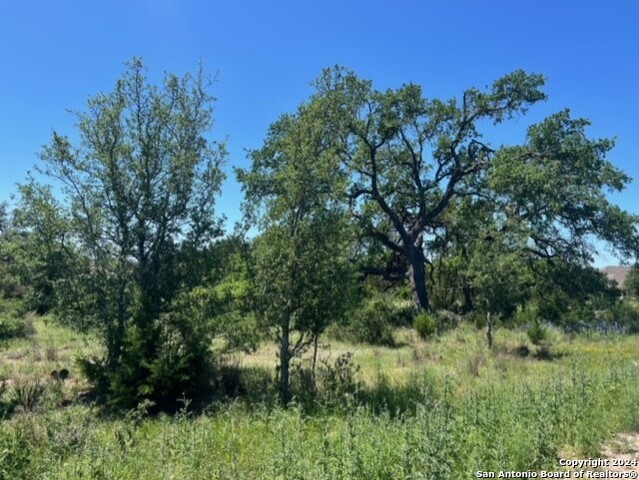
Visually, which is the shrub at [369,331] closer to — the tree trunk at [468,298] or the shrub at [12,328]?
the tree trunk at [468,298]

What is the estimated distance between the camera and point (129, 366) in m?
8.61

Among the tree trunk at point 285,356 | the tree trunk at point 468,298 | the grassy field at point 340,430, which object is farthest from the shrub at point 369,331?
the tree trunk at point 468,298

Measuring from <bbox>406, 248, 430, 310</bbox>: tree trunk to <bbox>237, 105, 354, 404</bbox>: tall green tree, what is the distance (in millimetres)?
15591

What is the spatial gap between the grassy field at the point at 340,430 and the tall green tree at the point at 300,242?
51.5 inches

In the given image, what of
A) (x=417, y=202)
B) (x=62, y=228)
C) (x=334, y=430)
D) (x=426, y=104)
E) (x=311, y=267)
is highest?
(x=426, y=104)

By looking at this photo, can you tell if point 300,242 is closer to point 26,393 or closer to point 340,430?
point 340,430

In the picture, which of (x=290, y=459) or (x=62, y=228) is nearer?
(x=290, y=459)

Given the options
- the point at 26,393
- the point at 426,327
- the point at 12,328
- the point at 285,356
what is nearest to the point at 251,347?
the point at 285,356

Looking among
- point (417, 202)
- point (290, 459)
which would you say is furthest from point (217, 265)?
point (417, 202)

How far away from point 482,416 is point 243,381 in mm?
5303

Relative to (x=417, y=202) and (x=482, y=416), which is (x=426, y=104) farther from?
(x=482, y=416)

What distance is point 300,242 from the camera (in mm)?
8469

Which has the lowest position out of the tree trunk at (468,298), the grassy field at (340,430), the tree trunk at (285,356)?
the grassy field at (340,430)

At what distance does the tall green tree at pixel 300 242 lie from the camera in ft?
27.6
